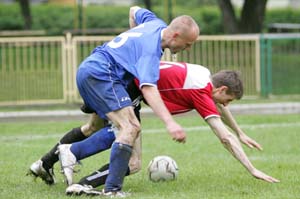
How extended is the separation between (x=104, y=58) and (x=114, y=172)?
99 cm

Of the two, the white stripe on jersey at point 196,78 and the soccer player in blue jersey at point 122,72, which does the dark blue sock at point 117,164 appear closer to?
the soccer player in blue jersey at point 122,72

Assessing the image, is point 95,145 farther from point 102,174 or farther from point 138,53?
point 138,53

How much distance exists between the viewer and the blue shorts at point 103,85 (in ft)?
24.5

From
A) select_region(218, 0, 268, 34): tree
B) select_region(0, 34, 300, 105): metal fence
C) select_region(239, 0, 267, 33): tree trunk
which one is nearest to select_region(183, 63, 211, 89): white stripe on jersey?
select_region(0, 34, 300, 105): metal fence

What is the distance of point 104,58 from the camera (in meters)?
7.57

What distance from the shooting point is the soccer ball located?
8.66 meters

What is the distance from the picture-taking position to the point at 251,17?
82.3 feet

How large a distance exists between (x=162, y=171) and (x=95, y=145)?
101 cm

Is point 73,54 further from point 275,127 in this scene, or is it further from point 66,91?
point 275,127

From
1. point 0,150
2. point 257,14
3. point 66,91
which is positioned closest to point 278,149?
point 0,150

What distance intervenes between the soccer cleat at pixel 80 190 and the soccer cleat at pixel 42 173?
82 cm

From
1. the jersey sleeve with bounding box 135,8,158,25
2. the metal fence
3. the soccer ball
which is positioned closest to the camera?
the jersey sleeve with bounding box 135,8,158,25

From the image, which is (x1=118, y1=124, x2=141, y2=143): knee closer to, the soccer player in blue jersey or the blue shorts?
the soccer player in blue jersey

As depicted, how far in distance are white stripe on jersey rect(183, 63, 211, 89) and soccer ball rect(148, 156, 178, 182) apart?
1.22 metres
